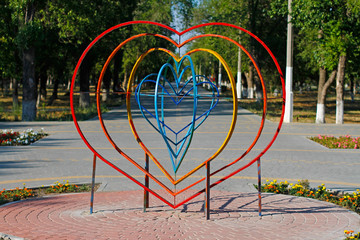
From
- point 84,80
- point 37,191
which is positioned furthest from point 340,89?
point 37,191

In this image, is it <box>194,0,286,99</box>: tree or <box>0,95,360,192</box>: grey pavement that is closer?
<box>0,95,360,192</box>: grey pavement

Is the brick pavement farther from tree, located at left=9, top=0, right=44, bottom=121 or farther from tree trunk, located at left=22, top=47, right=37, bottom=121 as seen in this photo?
tree trunk, located at left=22, top=47, right=37, bottom=121

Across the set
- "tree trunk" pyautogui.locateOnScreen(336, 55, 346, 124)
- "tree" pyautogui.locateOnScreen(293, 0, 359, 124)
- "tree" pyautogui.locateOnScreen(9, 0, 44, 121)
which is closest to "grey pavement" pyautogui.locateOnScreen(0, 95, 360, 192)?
"tree trunk" pyautogui.locateOnScreen(336, 55, 346, 124)

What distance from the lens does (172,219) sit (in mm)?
7309

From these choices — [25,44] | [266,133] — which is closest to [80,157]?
[266,133]

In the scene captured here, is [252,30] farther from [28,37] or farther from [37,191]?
[37,191]

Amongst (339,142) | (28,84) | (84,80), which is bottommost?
(339,142)

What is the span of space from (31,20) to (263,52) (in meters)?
25.6

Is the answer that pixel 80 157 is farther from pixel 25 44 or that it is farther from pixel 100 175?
pixel 25 44

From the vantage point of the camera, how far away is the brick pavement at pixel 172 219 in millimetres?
6520

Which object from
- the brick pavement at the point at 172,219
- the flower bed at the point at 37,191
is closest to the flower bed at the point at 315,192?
the brick pavement at the point at 172,219

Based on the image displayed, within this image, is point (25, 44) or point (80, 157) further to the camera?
point (25, 44)

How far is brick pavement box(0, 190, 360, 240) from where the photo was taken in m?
6.52

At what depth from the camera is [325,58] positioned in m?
23.8
